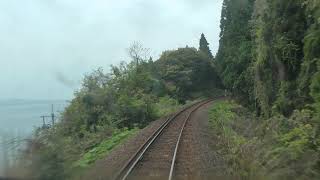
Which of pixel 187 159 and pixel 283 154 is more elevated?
pixel 283 154

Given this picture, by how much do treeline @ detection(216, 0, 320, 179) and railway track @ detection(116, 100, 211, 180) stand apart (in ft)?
9.96

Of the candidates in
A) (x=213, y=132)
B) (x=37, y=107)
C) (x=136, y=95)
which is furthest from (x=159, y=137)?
(x=136, y=95)

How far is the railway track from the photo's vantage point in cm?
1570

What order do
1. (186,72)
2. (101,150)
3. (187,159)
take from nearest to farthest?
(187,159)
(101,150)
(186,72)

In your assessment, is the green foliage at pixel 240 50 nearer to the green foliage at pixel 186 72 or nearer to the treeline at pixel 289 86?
the treeline at pixel 289 86

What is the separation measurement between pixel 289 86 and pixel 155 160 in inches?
361

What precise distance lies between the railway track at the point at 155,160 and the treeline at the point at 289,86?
304 centimetres

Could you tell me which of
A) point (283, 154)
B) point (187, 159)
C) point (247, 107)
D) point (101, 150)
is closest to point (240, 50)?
point (247, 107)

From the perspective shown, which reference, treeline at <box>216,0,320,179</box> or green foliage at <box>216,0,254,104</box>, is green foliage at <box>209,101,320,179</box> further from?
green foliage at <box>216,0,254,104</box>

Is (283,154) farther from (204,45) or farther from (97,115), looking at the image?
(204,45)

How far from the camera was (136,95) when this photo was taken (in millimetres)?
47188

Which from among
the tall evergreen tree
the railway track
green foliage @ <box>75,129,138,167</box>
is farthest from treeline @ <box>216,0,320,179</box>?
the tall evergreen tree

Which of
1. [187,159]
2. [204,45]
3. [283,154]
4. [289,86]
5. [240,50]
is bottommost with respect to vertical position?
[187,159]

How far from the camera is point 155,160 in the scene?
65.0 feet
